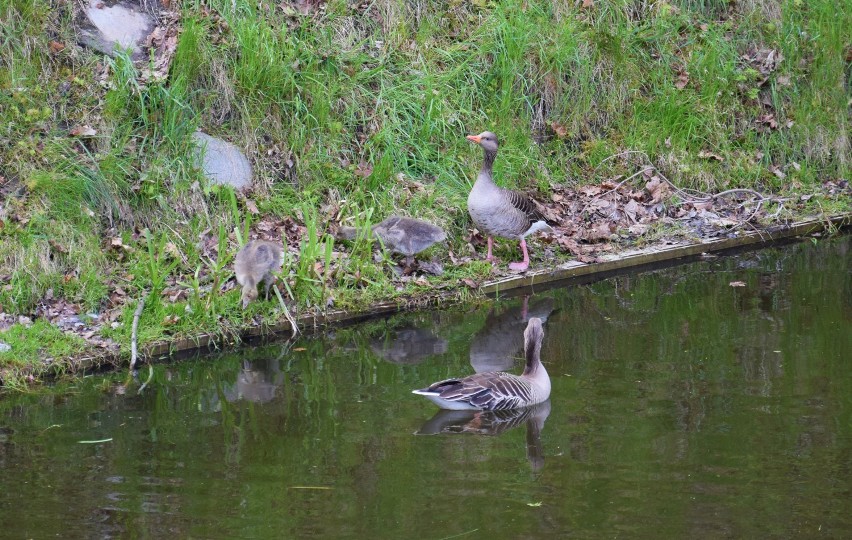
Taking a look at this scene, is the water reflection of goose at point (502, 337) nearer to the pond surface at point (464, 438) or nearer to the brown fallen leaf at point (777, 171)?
the pond surface at point (464, 438)

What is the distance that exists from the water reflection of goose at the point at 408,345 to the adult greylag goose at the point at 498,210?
1480mm

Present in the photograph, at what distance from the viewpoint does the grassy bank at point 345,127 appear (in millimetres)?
9719

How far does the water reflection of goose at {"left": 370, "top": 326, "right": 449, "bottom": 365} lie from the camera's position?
9.10 m

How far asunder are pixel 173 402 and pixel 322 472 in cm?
184

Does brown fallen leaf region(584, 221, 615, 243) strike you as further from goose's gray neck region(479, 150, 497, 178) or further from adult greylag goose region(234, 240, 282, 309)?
adult greylag goose region(234, 240, 282, 309)

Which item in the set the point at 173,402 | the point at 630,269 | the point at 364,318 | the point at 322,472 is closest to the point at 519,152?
the point at 630,269

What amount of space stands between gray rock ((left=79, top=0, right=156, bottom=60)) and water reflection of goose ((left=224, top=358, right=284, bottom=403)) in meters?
4.23

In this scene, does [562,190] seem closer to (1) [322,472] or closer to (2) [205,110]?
(2) [205,110]

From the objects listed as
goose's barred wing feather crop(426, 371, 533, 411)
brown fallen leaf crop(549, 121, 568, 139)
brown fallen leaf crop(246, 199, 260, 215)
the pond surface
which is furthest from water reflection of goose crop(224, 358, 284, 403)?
brown fallen leaf crop(549, 121, 568, 139)

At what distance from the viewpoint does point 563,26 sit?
13547 mm

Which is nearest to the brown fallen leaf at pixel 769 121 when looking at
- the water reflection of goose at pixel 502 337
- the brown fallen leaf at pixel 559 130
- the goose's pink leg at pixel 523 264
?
the brown fallen leaf at pixel 559 130

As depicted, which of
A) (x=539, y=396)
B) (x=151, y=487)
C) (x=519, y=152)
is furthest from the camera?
(x=519, y=152)

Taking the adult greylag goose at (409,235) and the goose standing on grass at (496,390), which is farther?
the adult greylag goose at (409,235)

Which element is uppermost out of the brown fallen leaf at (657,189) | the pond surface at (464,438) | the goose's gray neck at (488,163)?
the brown fallen leaf at (657,189)
